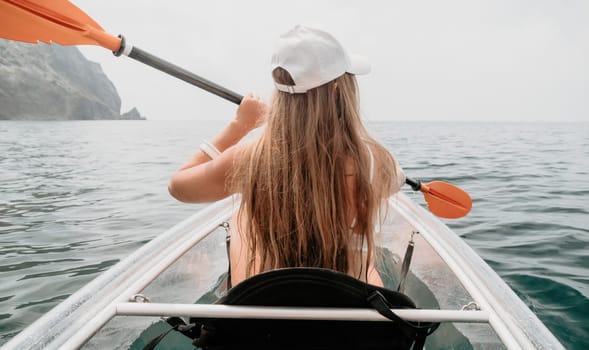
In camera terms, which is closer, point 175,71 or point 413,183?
point 175,71

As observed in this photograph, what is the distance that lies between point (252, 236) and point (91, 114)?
332 feet

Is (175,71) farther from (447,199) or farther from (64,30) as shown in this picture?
(447,199)

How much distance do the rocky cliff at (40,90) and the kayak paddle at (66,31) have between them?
282 feet

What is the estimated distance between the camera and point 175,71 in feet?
6.31

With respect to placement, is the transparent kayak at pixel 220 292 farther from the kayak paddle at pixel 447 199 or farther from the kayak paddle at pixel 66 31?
the kayak paddle at pixel 66 31

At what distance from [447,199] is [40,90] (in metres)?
96.2

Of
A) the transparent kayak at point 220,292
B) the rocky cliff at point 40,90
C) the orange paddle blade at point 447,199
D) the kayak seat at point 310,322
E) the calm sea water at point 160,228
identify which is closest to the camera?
the kayak seat at point 310,322

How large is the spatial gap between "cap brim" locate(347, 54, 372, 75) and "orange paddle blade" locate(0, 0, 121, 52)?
1.16m

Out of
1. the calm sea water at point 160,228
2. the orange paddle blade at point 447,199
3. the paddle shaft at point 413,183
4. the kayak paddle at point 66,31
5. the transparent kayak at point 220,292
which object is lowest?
the calm sea water at point 160,228

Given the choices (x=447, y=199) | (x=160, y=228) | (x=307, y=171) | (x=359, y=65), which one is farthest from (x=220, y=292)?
(x=160, y=228)

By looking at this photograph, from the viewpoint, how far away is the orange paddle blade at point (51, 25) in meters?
1.70

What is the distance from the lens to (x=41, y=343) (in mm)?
1118

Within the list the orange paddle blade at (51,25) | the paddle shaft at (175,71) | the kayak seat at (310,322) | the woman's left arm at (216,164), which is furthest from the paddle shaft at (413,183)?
the orange paddle blade at (51,25)

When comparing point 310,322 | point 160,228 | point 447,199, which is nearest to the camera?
point 310,322
